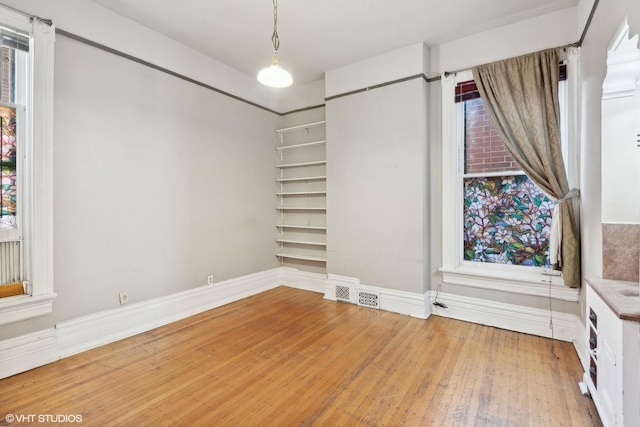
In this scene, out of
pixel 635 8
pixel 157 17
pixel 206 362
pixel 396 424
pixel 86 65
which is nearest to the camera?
pixel 635 8

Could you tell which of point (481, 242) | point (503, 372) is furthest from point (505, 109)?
point (503, 372)

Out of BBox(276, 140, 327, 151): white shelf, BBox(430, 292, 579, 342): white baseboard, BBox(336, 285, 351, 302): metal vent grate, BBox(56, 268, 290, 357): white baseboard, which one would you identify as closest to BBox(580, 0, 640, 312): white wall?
BBox(430, 292, 579, 342): white baseboard

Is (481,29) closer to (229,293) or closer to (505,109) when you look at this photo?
(505,109)

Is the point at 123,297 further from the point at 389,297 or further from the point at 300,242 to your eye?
the point at 389,297

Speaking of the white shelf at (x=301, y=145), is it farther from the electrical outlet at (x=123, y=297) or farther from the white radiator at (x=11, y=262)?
the white radiator at (x=11, y=262)

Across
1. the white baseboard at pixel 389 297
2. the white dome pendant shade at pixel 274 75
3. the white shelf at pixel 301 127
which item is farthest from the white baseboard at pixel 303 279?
the white dome pendant shade at pixel 274 75

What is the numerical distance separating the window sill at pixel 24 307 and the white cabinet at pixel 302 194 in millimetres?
2854

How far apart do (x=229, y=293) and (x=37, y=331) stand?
6.31 feet

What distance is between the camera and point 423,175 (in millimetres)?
3488

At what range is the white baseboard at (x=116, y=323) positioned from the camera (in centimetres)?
233

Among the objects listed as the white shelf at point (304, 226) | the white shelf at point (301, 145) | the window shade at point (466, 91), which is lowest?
the white shelf at point (304, 226)

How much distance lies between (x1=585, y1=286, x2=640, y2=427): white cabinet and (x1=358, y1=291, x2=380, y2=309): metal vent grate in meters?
2.09

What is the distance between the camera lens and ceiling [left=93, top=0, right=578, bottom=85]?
280 centimetres

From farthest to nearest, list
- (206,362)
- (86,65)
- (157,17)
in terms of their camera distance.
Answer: (157,17), (86,65), (206,362)
